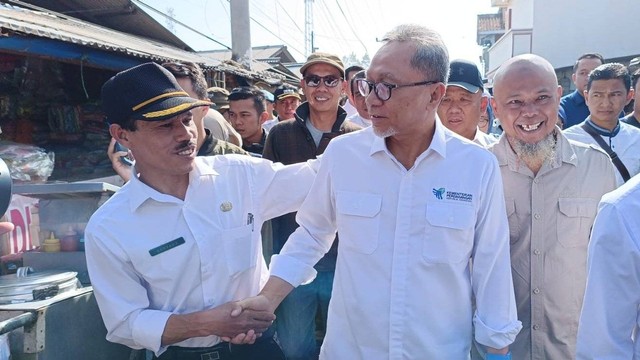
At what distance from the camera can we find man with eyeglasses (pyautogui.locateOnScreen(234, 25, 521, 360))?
1792 millimetres

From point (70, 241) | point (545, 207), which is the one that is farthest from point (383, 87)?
point (70, 241)

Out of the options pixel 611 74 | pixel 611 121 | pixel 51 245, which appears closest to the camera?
pixel 51 245

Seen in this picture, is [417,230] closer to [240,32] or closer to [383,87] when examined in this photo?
[383,87]

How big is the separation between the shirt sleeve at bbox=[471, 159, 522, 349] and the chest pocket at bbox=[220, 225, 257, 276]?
36.6 inches

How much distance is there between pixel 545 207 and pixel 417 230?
71cm

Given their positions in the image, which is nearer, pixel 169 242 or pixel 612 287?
pixel 612 287

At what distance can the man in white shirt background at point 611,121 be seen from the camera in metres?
3.30

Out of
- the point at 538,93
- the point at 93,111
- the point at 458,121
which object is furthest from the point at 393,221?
the point at 93,111

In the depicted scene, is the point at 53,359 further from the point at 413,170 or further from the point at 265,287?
the point at 413,170

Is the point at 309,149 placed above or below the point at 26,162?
above

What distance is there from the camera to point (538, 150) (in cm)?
216

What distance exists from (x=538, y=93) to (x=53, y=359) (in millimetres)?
2422

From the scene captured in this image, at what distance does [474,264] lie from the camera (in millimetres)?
1838

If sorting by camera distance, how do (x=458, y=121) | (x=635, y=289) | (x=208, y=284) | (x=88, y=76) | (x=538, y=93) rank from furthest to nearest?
(x=88, y=76) → (x=458, y=121) → (x=538, y=93) → (x=208, y=284) → (x=635, y=289)
